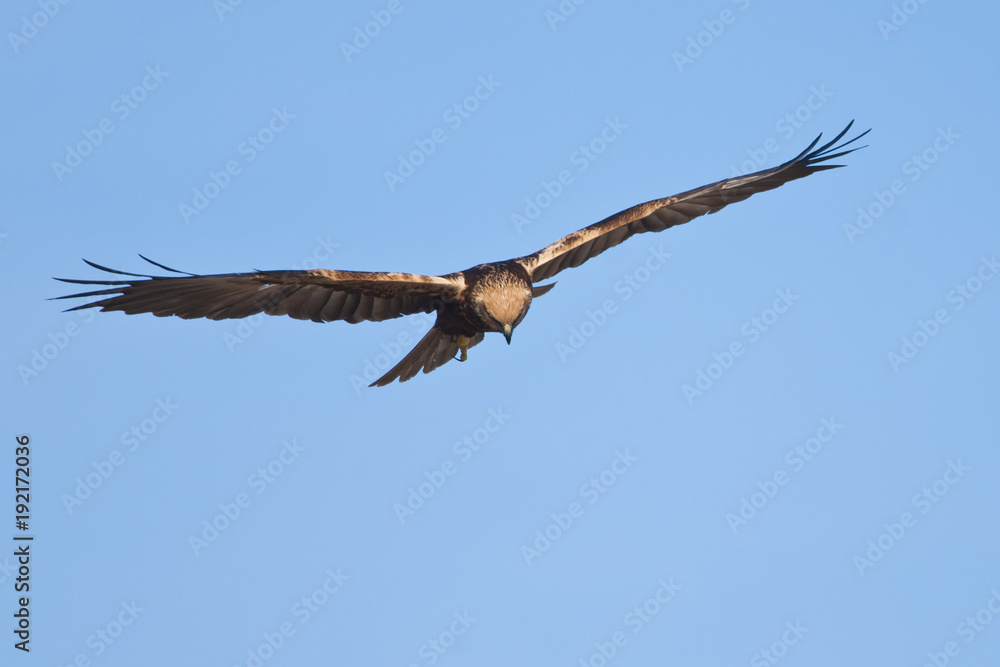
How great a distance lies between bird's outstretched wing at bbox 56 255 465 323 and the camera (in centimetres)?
1034

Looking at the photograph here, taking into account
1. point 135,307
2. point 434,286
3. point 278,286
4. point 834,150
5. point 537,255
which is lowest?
point 135,307

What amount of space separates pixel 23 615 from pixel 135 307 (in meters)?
3.28

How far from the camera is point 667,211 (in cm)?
1259

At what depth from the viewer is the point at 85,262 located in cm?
972

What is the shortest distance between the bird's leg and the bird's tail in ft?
0.08

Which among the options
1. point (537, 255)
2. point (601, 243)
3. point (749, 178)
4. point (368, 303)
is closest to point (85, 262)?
point (368, 303)

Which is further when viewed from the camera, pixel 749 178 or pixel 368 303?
pixel 749 178

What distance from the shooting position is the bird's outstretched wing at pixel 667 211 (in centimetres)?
1200

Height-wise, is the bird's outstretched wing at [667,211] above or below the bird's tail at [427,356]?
above

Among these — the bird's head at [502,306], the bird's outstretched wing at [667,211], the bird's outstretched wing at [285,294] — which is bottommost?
the bird's outstretched wing at [285,294]

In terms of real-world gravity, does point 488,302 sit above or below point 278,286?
above

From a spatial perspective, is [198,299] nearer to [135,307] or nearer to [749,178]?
[135,307]

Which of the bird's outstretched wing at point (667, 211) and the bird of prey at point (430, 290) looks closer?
the bird of prey at point (430, 290)

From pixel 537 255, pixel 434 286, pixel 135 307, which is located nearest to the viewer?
pixel 135 307
